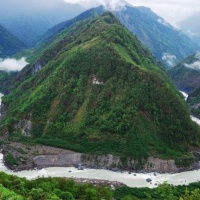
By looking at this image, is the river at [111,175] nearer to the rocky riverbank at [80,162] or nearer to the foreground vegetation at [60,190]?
the rocky riverbank at [80,162]

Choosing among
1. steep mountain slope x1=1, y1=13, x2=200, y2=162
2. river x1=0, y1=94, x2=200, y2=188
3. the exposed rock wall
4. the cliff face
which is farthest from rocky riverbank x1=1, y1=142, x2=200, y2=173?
the exposed rock wall

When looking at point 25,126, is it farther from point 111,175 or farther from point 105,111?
point 111,175

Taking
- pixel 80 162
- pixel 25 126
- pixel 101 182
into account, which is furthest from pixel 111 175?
pixel 25 126

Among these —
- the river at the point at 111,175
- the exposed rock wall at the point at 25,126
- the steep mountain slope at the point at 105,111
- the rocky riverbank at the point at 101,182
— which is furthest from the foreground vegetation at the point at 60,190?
the exposed rock wall at the point at 25,126

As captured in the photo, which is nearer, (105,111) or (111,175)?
(111,175)

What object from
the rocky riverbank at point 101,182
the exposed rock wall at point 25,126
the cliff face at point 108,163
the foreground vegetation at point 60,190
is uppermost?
the exposed rock wall at point 25,126
